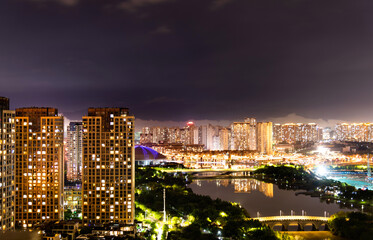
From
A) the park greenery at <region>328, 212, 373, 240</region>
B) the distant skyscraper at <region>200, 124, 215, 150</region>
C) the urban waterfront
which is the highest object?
the distant skyscraper at <region>200, 124, 215, 150</region>

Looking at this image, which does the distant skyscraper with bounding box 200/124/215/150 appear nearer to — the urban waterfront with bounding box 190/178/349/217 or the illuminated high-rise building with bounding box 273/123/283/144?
the illuminated high-rise building with bounding box 273/123/283/144

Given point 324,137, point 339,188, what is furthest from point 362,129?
point 339,188

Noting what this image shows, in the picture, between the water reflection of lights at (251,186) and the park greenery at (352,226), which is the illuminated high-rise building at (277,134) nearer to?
the water reflection of lights at (251,186)

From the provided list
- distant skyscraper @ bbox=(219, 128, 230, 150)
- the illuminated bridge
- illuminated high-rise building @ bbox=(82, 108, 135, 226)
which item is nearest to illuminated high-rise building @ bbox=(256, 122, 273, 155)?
distant skyscraper @ bbox=(219, 128, 230, 150)

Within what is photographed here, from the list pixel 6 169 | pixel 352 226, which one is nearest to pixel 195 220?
pixel 352 226

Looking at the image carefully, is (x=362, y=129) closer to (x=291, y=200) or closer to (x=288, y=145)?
(x=288, y=145)

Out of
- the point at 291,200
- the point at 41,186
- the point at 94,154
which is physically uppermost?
the point at 94,154
